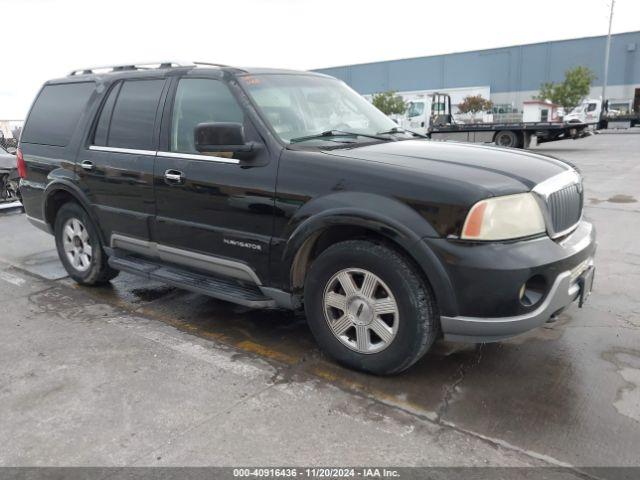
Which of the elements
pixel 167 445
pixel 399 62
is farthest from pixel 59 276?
pixel 399 62

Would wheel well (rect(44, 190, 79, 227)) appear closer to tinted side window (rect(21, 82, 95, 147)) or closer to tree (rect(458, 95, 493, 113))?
tinted side window (rect(21, 82, 95, 147))

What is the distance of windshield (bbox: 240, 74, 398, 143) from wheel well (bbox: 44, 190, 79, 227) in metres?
2.37

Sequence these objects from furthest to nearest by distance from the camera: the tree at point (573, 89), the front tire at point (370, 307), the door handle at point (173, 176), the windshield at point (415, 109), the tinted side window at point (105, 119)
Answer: the tree at point (573, 89) < the windshield at point (415, 109) < the tinted side window at point (105, 119) < the door handle at point (173, 176) < the front tire at point (370, 307)

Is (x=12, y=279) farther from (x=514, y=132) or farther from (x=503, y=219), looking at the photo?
(x=514, y=132)

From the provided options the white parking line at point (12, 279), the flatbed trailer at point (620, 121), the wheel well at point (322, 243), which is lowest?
the flatbed trailer at point (620, 121)

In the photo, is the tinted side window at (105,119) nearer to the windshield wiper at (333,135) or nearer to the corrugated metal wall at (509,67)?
the windshield wiper at (333,135)

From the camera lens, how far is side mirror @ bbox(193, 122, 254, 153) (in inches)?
133

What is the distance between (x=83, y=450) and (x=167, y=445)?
0.41 m

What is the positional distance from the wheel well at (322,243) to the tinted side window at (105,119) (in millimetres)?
2266

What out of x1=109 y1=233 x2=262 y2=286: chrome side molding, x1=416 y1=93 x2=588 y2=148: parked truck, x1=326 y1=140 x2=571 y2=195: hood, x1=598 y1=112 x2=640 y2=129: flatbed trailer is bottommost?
x1=598 y1=112 x2=640 y2=129: flatbed trailer

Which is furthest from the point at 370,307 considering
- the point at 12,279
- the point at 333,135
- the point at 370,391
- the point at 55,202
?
the point at 12,279

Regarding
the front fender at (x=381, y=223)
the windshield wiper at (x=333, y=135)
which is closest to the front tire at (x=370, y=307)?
the front fender at (x=381, y=223)

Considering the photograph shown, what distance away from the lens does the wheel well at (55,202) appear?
516cm

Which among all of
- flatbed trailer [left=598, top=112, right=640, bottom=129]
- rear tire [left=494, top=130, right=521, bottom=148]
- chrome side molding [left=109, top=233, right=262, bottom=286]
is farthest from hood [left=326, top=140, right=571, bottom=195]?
flatbed trailer [left=598, top=112, right=640, bottom=129]
